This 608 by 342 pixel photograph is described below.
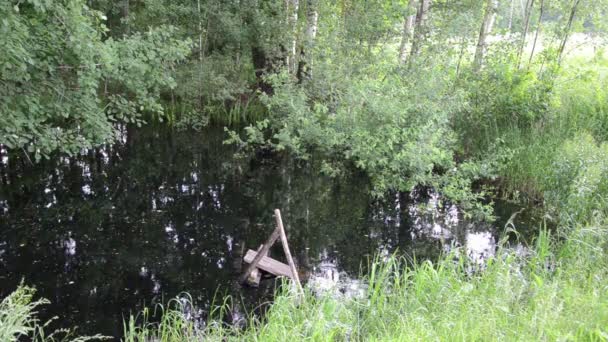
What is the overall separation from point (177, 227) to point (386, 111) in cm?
384

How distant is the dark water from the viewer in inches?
233

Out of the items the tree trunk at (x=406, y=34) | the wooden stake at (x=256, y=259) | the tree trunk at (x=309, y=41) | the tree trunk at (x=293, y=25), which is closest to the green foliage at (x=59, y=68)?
the wooden stake at (x=256, y=259)

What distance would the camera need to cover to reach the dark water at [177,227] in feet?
19.4

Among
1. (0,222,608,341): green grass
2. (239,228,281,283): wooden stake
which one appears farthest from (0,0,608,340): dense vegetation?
(239,228,281,283): wooden stake

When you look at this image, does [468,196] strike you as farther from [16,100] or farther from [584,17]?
[16,100]

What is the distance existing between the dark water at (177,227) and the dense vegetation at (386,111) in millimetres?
533

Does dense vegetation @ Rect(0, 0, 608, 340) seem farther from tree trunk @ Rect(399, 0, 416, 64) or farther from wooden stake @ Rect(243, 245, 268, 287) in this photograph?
wooden stake @ Rect(243, 245, 268, 287)

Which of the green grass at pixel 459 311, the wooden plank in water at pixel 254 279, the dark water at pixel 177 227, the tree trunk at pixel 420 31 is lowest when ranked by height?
the dark water at pixel 177 227

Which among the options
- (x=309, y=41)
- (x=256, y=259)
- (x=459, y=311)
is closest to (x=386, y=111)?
(x=256, y=259)

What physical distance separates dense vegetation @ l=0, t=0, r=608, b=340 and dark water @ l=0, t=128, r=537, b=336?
533mm

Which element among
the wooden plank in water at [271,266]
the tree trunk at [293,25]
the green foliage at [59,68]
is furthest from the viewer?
the tree trunk at [293,25]

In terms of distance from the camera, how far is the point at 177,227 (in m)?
7.71

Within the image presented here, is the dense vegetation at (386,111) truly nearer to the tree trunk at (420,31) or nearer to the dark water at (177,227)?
the tree trunk at (420,31)

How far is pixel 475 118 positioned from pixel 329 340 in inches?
301
